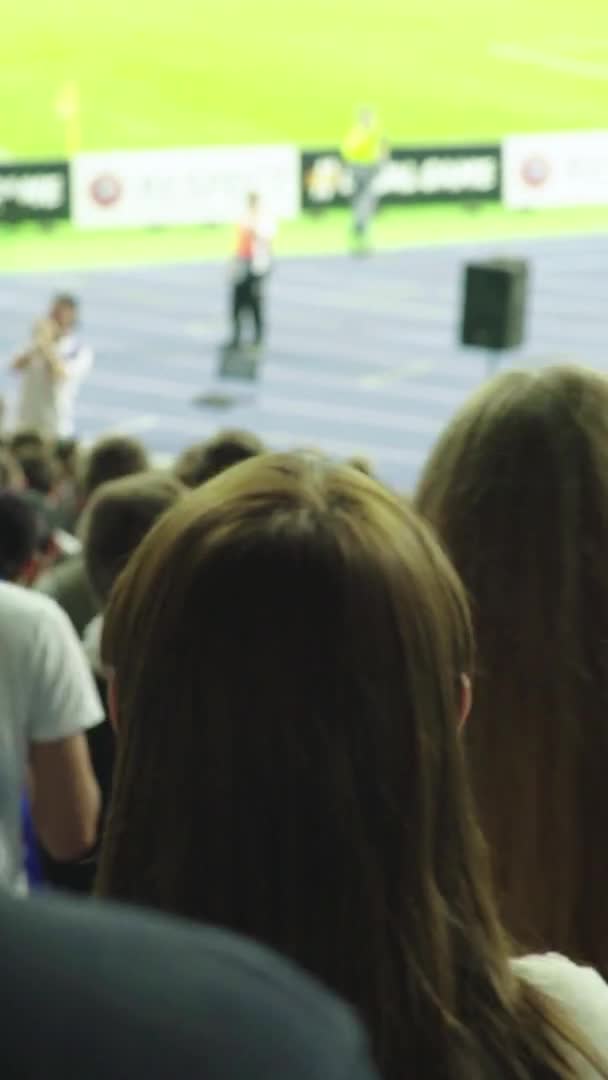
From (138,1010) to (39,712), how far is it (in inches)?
89.4

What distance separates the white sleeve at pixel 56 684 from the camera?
9.04 ft

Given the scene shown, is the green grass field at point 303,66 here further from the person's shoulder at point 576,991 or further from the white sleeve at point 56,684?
the person's shoulder at point 576,991

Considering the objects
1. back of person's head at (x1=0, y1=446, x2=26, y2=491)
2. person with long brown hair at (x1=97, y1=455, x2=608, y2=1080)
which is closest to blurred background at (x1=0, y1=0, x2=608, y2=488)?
back of person's head at (x1=0, y1=446, x2=26, y2=491)

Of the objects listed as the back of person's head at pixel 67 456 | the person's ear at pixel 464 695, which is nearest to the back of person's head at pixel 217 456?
the person's ear at pixel 464 695

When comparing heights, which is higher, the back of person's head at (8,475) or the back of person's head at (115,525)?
the back of person's head at (115,525)

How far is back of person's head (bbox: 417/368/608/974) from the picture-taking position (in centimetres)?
173

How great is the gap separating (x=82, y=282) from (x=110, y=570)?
16723 millimetres

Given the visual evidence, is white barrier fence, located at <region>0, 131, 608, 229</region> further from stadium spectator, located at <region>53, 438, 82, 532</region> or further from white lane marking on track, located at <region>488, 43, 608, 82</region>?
stadium spectator, located at <region>53, 438, 82, 532</region>

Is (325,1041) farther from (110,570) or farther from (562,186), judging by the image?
(562,186)

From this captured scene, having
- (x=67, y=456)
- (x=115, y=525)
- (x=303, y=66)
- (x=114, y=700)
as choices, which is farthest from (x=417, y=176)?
(x=114, y=700)

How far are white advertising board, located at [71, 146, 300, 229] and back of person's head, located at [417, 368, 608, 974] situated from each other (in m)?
18.7

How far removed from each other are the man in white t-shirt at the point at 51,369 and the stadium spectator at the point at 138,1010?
12.7m

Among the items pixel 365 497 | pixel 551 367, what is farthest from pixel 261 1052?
pixel 551 367

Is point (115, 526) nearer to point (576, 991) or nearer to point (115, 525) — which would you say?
point (115, 525)
